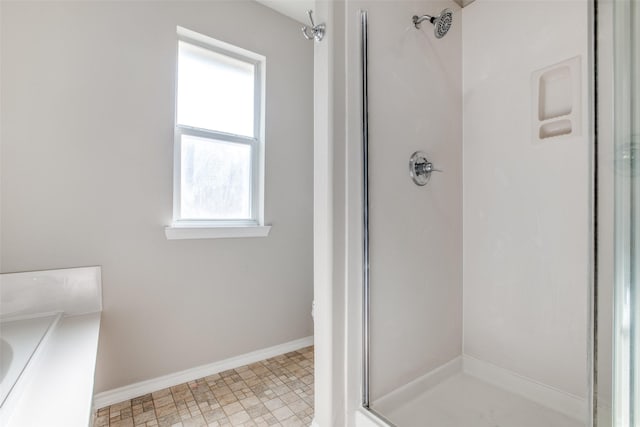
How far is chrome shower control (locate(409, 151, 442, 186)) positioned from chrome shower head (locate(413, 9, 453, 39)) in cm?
59

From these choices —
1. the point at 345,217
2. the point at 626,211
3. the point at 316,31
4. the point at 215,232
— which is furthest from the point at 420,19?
the point at 215,232

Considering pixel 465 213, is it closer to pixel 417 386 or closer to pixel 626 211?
pixel 417 386

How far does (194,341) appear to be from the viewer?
6.06 ft

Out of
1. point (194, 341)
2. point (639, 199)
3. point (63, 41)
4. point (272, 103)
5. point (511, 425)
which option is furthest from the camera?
point (272, 103)

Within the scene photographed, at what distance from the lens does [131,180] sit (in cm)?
164

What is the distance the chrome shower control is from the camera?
145cm

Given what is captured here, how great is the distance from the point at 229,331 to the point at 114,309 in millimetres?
691

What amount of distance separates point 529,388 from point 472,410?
352 mm

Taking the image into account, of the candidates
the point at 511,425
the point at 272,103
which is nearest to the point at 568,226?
the point at 511,425

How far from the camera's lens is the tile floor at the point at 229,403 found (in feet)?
4.78

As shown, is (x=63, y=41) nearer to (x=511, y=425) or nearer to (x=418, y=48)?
(x=418, y=48)

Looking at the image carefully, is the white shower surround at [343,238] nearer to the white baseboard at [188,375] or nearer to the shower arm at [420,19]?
the shower arm at [420,19]

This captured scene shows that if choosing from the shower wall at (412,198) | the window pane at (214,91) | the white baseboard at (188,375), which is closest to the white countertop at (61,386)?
the white baseboard at (188,375)

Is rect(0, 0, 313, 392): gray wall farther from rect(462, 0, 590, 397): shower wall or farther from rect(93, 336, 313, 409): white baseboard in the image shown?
rect(462, 0, 590, 397): shower wall
